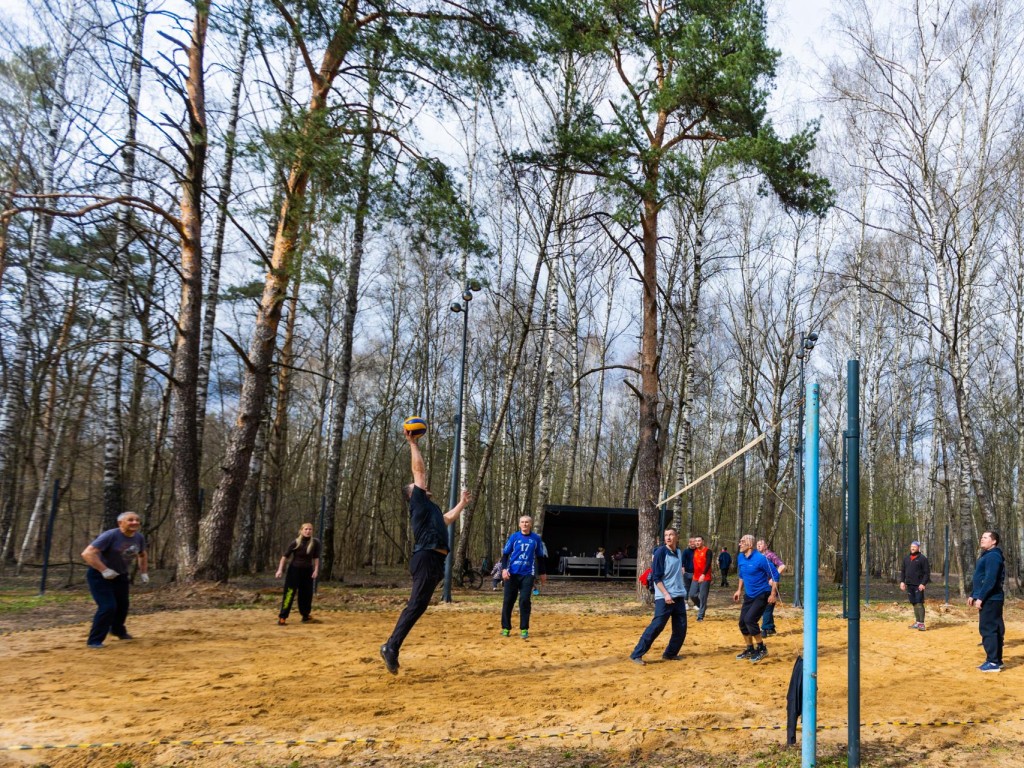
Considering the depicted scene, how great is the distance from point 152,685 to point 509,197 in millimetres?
19722

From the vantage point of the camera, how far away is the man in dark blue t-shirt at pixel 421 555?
6816 millimetres

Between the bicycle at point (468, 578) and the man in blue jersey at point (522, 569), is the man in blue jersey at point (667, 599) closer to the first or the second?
the man in blue jersey at point (522, 569)

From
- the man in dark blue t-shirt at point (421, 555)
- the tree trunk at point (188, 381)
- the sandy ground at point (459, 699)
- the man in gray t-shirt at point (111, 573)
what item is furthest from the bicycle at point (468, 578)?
the man in dark blue t-shirt at point (421, 555)

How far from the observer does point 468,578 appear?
1914 centimetres

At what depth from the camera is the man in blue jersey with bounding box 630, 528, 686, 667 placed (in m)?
8.38

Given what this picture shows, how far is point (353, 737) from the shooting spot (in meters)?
4.96

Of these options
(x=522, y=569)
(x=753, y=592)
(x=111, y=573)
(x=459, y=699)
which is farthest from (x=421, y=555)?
(x=753, y=592)

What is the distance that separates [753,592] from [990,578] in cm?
296

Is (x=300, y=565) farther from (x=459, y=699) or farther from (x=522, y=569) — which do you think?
(x=459, y=699)

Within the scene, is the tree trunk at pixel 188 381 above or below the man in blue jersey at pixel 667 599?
above

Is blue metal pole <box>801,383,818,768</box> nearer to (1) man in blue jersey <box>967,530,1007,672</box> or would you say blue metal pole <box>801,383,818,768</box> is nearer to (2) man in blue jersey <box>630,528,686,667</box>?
(2) man in blue jersey <box>630,528,686,667</box>

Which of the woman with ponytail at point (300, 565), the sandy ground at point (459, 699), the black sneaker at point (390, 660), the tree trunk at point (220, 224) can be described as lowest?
the sandy ground at point (459, 699)

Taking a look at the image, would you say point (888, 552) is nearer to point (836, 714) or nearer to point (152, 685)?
point (836, 714)

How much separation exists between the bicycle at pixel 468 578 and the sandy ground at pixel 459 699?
8.38 metres
